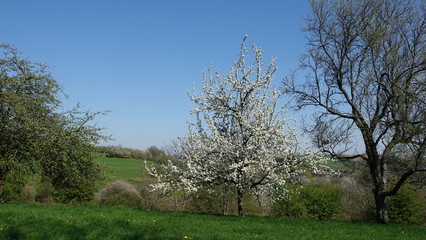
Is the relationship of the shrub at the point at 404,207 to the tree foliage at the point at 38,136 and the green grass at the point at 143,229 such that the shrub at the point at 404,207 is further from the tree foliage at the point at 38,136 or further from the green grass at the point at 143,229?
the tree foliage at the point at 38,136

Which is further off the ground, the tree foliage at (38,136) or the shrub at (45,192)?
the tree foliage at (38,136)

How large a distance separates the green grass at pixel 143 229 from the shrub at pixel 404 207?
8.28 meters

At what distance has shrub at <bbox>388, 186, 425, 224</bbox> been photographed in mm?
20609

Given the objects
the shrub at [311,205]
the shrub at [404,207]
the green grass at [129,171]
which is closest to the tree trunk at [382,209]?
the shrub at [404,207]

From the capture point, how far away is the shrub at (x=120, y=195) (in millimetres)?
24469

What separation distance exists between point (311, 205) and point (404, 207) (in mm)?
5421

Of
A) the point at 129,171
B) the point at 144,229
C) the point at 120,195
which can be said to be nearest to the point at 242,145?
the point at 144,229

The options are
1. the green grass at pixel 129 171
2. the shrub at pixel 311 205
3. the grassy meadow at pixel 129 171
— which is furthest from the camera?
the green grass at pixel 129 171

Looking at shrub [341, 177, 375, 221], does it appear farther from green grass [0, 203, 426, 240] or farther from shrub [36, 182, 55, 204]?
shrub [36, 182, 55, 204]

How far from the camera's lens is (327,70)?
16.4 m

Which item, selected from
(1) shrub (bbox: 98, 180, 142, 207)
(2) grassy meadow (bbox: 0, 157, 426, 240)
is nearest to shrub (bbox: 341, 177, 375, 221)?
(2) grassy meadow (bbox: 0, 157, 426, 240)

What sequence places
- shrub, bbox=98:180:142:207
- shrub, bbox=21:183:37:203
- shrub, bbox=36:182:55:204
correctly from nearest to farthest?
shrub, bbox=98:180:142:207, shrub, bbox=21:183:37:203, shrub, bbox=36:182:55:204

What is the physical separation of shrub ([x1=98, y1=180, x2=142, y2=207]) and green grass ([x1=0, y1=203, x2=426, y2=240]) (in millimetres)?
11615

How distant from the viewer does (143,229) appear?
31.8 ft
